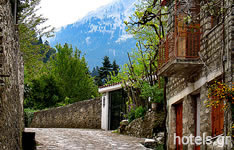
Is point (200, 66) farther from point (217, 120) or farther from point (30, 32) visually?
point (30, 32)

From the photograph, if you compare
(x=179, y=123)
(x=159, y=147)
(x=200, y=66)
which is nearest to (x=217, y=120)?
(x=200, y=66)

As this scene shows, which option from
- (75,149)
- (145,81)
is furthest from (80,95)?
(75,149)

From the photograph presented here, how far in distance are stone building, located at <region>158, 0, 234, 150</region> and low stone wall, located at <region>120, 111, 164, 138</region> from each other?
3884mm

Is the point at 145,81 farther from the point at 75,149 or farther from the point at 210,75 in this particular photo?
the point at 210,75

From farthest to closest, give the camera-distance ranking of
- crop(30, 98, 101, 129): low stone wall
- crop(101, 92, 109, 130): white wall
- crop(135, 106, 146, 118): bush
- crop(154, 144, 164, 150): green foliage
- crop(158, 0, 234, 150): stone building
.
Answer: crop(30, 98, 101, 129): low stone wall < crop(101, 92, 109, 130): white wall < crop(135, 106, 146, 118): bush < crop(154, 144, 164, 150): green foliage < crop(158, 0, 234, 150): stone building

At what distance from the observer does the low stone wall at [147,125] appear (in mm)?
16625

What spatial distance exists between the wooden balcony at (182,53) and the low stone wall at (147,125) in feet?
18.4

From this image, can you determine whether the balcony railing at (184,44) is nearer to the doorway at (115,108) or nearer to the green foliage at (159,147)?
the green foliage at (159,147)

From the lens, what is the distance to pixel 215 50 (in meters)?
9.28

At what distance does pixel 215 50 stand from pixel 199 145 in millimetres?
2680

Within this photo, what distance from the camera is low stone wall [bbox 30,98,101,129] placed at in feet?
81.7

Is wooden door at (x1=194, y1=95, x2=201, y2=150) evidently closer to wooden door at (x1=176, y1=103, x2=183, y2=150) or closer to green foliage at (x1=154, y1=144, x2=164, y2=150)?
wooden door at (x1=176, y1=103, x2=183, y2=150)

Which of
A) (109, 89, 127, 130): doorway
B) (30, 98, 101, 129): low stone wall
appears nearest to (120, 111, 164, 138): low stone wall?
(109, 89, 127, 130): doorway

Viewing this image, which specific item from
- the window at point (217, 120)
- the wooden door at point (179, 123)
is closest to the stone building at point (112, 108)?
the wooden door at point (179, 123)
